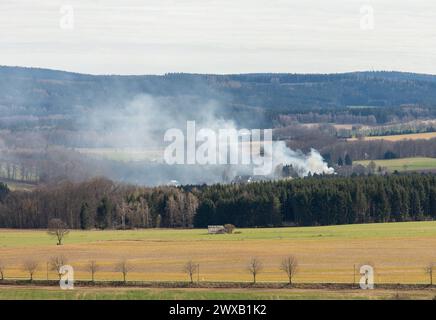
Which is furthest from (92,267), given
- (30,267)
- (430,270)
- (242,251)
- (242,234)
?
(242,234)

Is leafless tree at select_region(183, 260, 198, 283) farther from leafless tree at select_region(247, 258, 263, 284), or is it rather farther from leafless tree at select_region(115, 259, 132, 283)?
leafless tree at select_region(115, 259, 132, 283)

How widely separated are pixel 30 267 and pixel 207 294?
1639cm

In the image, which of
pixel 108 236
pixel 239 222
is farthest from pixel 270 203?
pixel 108 236

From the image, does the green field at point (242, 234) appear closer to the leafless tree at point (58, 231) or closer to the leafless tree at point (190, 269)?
the leafless tree at point (58, 231)

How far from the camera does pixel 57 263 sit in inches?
3371

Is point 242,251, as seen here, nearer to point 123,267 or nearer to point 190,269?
point 190,269

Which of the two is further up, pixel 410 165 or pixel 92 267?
pixel 410 165

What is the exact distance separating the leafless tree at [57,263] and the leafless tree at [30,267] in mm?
1186

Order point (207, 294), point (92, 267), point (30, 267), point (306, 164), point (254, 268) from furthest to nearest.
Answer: point (306, 164) → point (30, 267) → point (92, 267) → point (254, 268) → point (207, 294)

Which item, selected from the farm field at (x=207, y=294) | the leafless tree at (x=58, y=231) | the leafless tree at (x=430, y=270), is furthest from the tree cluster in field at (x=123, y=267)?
the leafless tree at (x=58, y=231)

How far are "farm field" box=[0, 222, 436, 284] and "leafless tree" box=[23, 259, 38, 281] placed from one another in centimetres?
45

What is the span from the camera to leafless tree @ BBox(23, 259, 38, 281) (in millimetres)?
80963

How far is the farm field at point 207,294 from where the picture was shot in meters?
69.2
